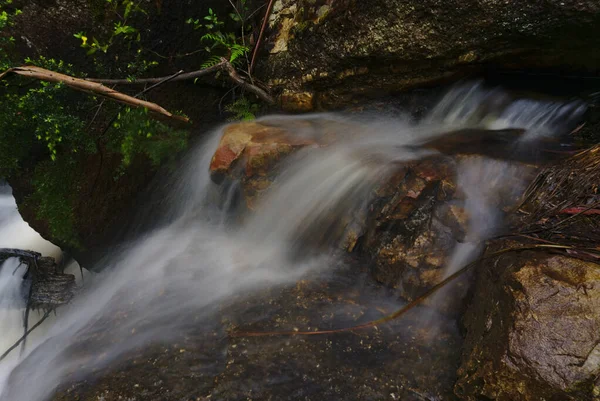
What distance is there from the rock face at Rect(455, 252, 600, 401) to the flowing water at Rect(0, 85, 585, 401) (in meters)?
0.60

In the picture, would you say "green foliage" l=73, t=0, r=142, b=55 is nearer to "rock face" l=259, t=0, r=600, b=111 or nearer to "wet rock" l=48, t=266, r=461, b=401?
"rock face" l=259, t=0, r=600, b=111

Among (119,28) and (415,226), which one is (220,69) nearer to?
(119,28)

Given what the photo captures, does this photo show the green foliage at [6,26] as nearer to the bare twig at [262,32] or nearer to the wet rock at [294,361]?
the bare twig at [262,32]

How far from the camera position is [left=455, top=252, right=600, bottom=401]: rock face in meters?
1.69

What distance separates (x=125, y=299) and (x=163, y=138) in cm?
229

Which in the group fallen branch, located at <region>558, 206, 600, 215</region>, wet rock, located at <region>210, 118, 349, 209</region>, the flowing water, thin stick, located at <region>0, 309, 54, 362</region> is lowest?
fallen branch, located at <region>558, 206, 600, 215</region>

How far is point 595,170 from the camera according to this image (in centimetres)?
242

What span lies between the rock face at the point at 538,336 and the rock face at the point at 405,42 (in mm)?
2334

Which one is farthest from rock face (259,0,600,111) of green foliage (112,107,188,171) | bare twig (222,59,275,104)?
green foliage (112,107,188,171)

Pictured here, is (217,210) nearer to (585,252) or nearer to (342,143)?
(342,143)

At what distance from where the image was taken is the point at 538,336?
71.6 inches

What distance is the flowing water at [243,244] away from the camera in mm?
2750

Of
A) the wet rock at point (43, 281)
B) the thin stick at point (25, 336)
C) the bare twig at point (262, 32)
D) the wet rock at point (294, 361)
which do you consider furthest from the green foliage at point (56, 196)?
the bare twig at point (262, 32)

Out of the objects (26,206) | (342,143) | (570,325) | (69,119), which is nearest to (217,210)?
(342,143)
